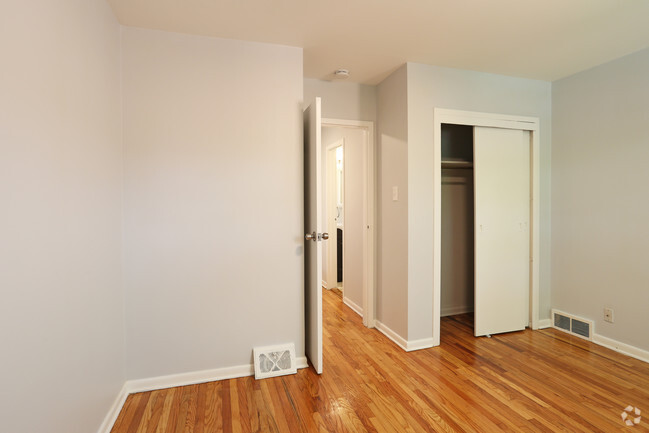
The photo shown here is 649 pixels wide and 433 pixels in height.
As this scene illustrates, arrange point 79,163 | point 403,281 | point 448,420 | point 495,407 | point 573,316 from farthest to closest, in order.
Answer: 1. point 573,316
2. point 403,281
3. point 495,407
4. point 448,420
5. point 79,163

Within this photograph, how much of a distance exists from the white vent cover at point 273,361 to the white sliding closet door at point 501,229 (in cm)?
180

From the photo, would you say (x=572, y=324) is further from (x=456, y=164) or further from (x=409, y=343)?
(x=456, y=164)

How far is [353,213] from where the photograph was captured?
13.5 ft

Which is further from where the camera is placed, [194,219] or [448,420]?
[194,219]

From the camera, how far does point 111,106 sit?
2105 mm

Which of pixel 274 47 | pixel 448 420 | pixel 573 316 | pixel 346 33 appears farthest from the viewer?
pixel 573 316

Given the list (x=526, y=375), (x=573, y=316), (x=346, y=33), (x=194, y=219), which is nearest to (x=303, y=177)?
(x=194, y=219)

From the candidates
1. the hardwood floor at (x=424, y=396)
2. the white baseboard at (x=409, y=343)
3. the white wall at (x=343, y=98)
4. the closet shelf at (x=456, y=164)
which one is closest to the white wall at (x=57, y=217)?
the hardwood floor at (x=424, y=396)

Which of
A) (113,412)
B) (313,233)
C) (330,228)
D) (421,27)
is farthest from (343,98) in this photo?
(113,412)

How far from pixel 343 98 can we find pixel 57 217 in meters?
2.62

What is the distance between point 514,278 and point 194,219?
2.96 m

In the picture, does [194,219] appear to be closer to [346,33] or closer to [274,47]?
[274,47]

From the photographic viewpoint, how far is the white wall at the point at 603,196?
9.13 feet

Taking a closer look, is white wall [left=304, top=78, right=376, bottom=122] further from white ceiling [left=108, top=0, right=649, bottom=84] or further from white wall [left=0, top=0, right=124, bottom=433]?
white wall [left=0, top=0, right=124, bottom=433]
